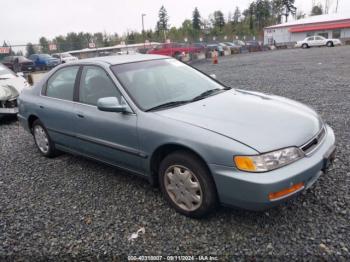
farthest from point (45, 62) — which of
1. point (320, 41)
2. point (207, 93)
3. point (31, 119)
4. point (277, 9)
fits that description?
point (277, 9)

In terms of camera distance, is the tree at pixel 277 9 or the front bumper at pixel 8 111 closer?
the front bumper at pixel 8 111

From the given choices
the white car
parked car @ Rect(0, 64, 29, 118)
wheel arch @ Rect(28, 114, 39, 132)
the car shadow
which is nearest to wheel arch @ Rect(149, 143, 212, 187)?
wheel arch @ Rect(28, 114, 39, 132)

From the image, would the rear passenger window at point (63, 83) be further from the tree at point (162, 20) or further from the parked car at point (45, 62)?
the tree at point (162, 20)

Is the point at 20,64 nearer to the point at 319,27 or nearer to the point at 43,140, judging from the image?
the point at 43,140

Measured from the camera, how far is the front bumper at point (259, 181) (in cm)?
245

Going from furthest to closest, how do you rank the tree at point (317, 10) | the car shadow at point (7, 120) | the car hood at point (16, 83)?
1. the tree at point (317, 10)
2. the car hood at point (16, 83)
3. the car shadow at point (7, 120)

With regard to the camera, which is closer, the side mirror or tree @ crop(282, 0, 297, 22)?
the side mirror

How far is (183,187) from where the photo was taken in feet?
9.75

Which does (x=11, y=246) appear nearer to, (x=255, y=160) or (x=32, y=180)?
(x=32, y=180)

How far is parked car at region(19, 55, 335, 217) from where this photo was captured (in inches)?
100.0

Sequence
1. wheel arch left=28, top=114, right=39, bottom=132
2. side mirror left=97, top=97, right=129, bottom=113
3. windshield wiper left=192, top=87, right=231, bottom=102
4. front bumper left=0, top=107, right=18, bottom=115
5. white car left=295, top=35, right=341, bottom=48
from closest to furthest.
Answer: side mirror left=97, top=97, right=129, bottom=113, windshield wiper left=192, top=87, right=231, bottom=102, wheel arch left=28, top=114, right=39, bottom=132, front bumper left=0, top=107, right=18, bottom=115, white car left=295, top=35, right=341, bottom=48

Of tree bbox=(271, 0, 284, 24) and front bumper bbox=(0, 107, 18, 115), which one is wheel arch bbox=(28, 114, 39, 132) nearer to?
front bumper bbox=(0, 107, 18, 115)

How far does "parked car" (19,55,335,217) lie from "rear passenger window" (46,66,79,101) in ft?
0.06

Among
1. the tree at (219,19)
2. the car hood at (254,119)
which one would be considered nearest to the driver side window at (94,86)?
the car hood at (254,119)
